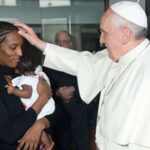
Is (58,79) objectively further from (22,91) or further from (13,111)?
(13,111)

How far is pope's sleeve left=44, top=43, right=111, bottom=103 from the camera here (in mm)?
2982

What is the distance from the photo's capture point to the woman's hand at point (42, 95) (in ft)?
8.75

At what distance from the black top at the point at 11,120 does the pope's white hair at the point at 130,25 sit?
2.42 ft

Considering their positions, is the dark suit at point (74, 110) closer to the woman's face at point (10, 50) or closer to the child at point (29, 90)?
the child at point (29, 90)

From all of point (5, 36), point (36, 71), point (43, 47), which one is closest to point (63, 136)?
point (36, 71)

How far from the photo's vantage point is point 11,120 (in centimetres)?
255

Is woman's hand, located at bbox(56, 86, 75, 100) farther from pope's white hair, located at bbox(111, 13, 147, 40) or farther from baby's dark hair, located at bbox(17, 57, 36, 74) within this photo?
pope's white hair, located at bbox(111, 13, 147, 40)

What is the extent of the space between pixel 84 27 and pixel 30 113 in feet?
9.65

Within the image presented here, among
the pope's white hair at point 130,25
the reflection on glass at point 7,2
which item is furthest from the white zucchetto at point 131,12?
the reflection on glass at point 7,2

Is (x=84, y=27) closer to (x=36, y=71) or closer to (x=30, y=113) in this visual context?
(x=36, y=71)

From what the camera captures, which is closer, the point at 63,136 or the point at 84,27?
the point at 63,136

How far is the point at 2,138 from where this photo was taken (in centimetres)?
255

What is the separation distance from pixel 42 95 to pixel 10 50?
366 mm

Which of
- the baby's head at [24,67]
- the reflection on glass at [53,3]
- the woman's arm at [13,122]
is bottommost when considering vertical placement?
the woman's arm at [13,122]
